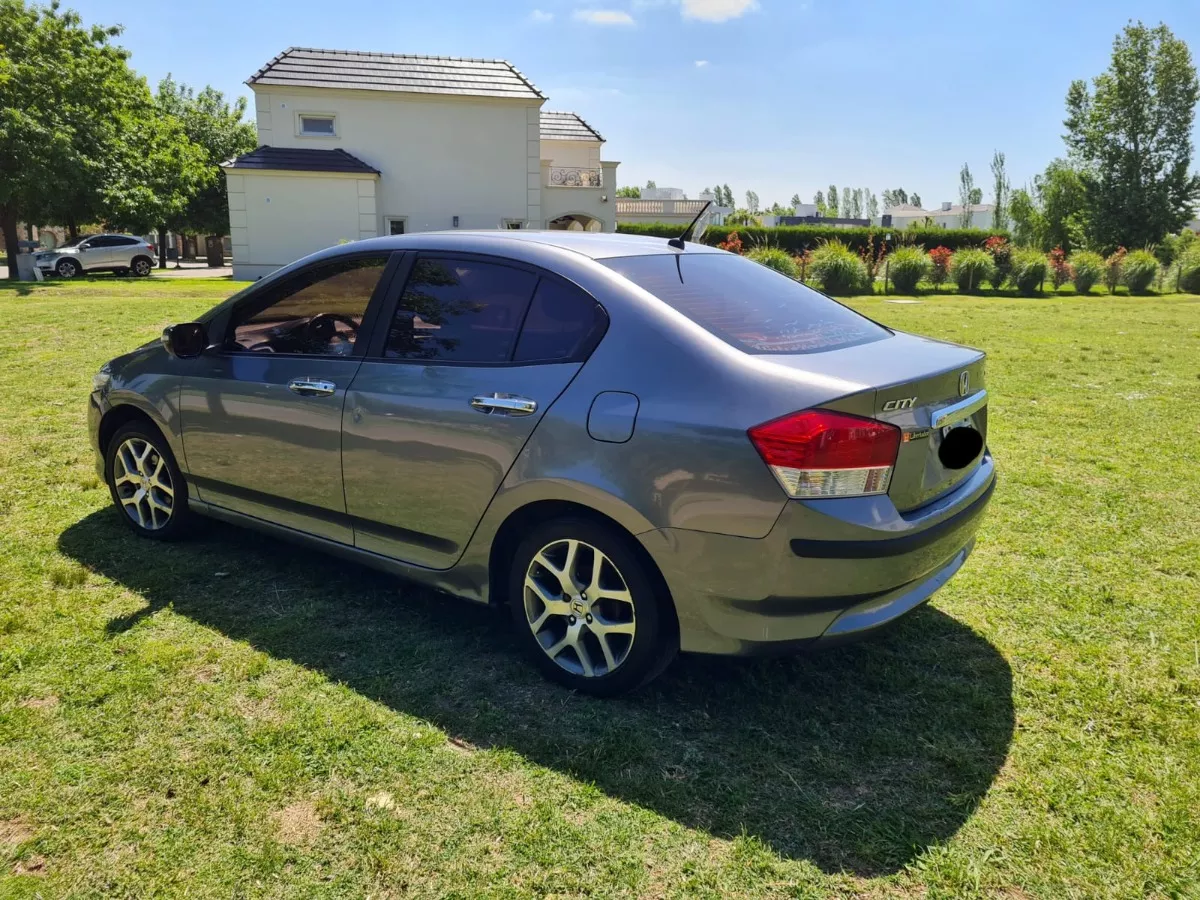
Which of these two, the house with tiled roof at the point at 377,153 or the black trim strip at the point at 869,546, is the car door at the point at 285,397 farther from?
the house with tiled roof at the point at 377,153

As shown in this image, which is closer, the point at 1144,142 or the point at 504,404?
the point at 504,404

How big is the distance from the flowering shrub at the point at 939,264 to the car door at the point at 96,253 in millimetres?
28930

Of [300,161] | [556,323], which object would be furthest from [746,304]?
[300,161]

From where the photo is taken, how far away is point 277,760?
9.12 ft

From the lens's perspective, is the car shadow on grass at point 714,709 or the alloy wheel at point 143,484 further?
the alloy wheel at point 143,484

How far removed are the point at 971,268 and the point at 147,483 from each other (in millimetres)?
27799

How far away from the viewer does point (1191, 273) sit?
2903cm

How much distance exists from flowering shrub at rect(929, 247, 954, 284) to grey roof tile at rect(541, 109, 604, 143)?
1649 cm

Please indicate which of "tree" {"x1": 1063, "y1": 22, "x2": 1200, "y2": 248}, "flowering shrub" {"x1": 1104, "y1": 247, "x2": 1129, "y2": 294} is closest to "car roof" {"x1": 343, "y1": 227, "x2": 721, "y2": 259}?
"flowering shrub" {"x1": 1104, "y1": 247, "x2": 1129, "y2": 294}

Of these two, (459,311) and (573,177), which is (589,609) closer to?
(459,311)

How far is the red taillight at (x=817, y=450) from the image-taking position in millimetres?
2615

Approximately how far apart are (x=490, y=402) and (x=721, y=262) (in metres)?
1.35

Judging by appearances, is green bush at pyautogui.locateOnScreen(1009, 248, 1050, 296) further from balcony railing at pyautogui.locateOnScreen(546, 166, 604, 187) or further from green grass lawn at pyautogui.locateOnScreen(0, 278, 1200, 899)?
green grass lawn at pyautogui.locateOnScreen(0, 278, 1200, 899)

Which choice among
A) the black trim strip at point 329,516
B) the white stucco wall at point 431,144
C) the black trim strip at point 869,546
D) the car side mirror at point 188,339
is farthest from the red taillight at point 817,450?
the white stucco wall at point 431,144
